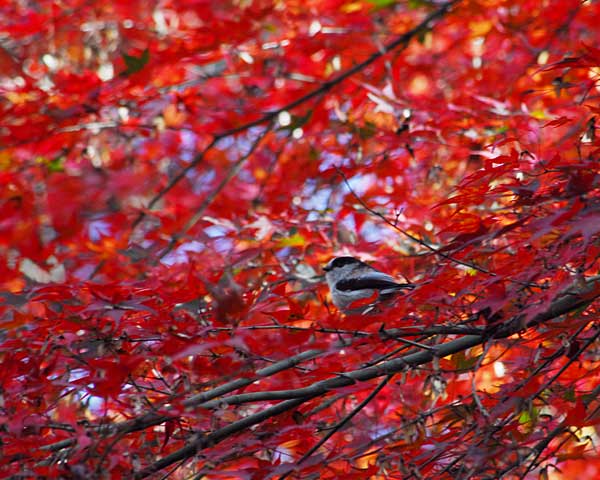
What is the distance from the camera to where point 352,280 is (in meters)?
5.39

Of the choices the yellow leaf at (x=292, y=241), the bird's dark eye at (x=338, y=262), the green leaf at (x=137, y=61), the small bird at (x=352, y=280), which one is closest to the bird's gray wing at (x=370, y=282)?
the small bird at (x=352, y=280)

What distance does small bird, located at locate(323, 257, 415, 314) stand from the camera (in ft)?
17.1

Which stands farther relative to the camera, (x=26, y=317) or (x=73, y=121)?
(x=73, y=121)

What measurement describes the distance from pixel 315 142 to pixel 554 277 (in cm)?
499

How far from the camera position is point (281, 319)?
12.1ft

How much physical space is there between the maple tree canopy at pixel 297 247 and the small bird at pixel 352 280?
120mm

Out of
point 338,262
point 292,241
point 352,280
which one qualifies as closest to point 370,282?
point 352,280

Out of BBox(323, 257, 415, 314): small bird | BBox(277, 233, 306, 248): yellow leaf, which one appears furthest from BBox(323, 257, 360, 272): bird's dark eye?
BBox(277, 233, 306, 248): yellow leaf

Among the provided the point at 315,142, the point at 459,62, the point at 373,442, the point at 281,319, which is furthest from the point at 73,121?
the point at 459,62

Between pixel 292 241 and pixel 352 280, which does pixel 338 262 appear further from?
pixel 292 241

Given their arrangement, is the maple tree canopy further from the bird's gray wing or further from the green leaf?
the green leaf

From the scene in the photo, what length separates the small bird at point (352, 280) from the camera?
5207mm

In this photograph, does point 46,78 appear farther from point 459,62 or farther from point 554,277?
point 554,277

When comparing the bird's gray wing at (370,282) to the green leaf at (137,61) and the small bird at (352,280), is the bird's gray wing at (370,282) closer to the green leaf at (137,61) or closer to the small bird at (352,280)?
the small bird at (352,280)
